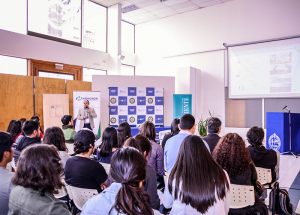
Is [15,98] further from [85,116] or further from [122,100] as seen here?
[122,100]

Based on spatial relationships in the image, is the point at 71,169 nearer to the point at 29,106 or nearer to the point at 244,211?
→ the point at 244,211

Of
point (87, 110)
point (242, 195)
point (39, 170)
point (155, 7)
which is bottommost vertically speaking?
point (242, 195)

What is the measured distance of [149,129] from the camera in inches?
141

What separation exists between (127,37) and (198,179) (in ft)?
29.2

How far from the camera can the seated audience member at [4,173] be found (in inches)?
56.7

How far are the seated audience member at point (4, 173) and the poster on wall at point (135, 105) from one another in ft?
19.5

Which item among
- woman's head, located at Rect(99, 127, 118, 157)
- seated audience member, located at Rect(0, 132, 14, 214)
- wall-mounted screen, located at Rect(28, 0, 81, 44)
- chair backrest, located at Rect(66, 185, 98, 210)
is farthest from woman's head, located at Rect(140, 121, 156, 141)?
wall-mounted screen, located at Rect(28, 0, 81, 44)

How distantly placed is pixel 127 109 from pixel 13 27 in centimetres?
344

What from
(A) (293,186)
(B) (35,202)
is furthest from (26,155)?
(A) (293,186)

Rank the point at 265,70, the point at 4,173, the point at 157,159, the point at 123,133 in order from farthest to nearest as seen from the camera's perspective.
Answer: the point at 265,70 → the point at 123,133 → the point at 157,159 → the point at 4,173

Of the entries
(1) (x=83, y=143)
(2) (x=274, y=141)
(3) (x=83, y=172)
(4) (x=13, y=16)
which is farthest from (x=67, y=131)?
(2) (x=274, y=141)

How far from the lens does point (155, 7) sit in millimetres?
8648

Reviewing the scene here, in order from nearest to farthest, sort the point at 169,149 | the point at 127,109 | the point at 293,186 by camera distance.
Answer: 1. the point at 169,149
2. the point at 293,186
3. the point at 127,109

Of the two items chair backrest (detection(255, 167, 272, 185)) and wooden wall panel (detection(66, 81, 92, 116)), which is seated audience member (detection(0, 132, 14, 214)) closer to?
chair backrest (detection(255, 167, 272, 185))
